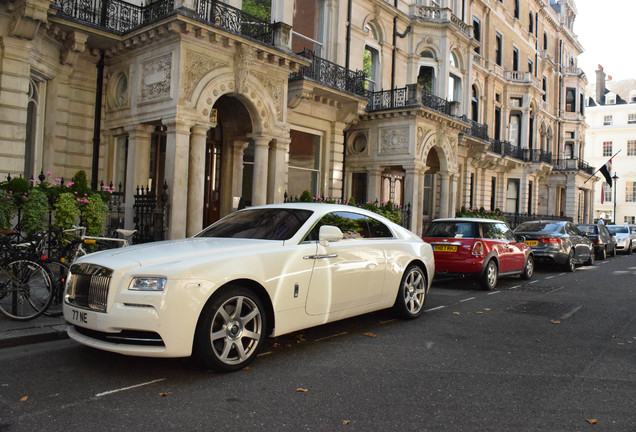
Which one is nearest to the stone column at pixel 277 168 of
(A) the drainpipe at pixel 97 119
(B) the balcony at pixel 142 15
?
(B) the balcony at pixel 142 15

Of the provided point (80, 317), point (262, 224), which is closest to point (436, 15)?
point (262, 224)

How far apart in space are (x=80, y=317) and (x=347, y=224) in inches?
129

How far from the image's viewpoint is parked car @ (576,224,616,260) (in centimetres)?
2117

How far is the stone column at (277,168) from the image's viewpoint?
14.3 meters

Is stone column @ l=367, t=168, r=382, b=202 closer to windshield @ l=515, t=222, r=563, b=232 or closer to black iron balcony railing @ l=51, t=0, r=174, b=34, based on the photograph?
windshield @ l=515, t=222, r=563, b=232

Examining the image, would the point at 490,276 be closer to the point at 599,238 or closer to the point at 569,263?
the point at 569,263

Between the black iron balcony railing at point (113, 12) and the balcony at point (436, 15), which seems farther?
the balcony at point (436, 15)

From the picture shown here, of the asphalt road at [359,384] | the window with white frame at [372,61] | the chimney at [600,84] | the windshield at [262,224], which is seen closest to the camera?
the asphalt road at [359,384]

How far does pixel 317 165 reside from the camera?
18797mm

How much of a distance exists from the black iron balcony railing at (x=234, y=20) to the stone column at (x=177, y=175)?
260 cm

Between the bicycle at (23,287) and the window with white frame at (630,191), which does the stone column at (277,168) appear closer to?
the bicycle at (23,287)

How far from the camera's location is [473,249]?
1089cm

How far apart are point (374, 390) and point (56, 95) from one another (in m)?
11.3

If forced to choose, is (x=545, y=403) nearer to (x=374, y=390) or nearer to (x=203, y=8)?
(x=374, y=390)
